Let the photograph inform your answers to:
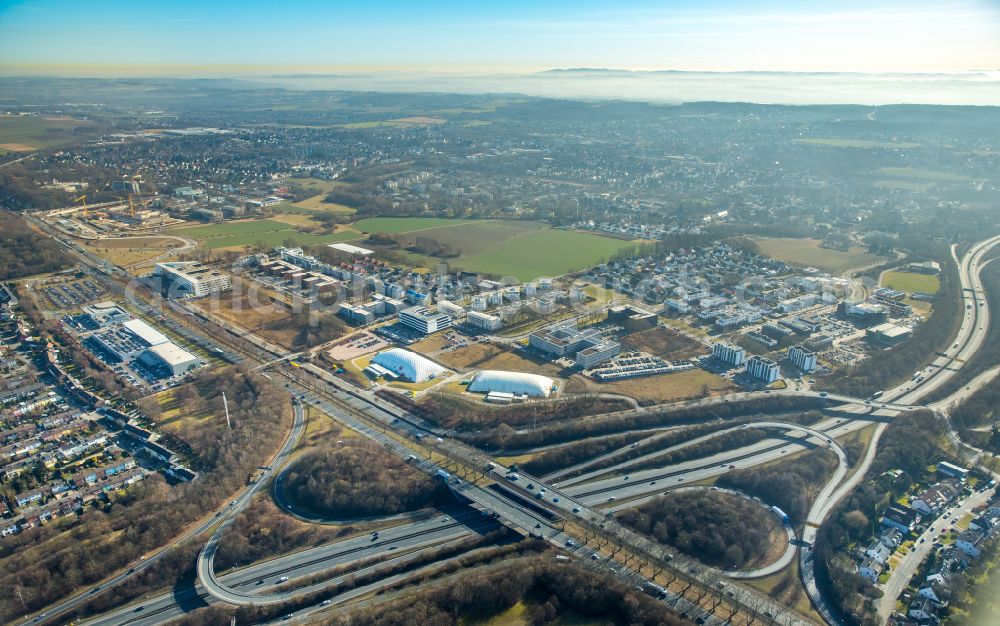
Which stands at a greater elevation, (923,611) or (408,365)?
(408,365)

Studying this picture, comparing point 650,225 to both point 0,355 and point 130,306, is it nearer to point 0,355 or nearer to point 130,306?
point 130,306

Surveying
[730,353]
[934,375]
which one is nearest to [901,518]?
[730,353]

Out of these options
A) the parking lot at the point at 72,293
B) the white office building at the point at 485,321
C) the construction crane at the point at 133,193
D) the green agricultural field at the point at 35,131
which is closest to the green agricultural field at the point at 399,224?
the parking lot at the point at 72,293

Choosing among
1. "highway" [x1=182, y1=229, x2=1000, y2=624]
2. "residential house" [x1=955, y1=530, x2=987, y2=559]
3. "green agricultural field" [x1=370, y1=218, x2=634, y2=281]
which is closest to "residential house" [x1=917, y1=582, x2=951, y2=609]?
"residential house" [x1=955, y1=530, x2=987, y2=559]

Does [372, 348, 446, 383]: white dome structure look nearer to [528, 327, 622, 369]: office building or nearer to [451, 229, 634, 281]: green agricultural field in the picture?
[528, 327, 622, 369]: office building

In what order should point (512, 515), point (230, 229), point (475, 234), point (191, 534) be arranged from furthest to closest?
point (230, 229) → point (475, 234) → point (512, 515) → point (191, 534)

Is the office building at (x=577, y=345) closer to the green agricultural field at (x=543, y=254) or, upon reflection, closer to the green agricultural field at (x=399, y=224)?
the green agricultural field at (x=543, y=254)

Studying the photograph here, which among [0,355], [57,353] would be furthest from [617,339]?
[0,355]

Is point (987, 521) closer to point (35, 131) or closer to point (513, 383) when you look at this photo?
point (513, 383)
